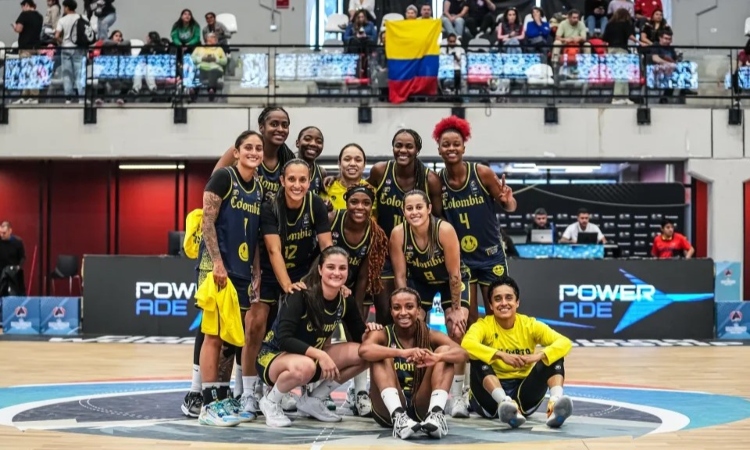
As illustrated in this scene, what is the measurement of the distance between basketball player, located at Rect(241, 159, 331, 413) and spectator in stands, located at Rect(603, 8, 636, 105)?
11555 millimetres

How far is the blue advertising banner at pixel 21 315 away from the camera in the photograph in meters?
15.3

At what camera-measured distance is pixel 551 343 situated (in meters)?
7.03

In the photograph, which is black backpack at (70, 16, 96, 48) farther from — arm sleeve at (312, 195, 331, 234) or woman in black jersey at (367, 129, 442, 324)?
arm sleeve at (312, 195, 331, 234)

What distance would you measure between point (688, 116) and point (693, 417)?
11.9 meters

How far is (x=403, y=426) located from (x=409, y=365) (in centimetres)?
77

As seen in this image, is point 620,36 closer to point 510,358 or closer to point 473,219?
point 473,219

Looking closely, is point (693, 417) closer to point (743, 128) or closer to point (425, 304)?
point (425, 304)

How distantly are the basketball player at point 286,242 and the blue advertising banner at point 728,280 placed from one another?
10621 millimetres

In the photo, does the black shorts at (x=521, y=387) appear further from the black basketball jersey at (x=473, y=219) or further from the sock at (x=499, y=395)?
the black basketball jersey at (x=473, y=219)

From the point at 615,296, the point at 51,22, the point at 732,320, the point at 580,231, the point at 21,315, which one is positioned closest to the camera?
the point at 615,296

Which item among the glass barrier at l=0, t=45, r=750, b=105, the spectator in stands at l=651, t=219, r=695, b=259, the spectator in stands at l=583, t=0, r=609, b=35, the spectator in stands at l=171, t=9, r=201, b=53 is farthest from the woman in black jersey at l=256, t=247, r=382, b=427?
the spectator in stands at l=583, t=0, r=609, b=35

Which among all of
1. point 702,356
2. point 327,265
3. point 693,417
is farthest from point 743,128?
point 327,265

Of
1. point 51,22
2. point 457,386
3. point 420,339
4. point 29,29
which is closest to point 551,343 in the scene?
point 457,386

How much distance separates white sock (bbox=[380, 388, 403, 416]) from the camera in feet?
21.1
